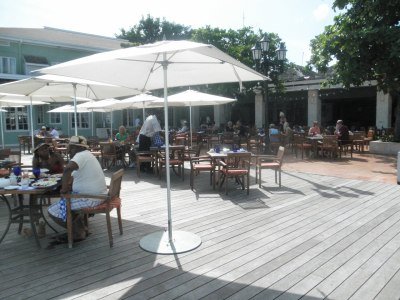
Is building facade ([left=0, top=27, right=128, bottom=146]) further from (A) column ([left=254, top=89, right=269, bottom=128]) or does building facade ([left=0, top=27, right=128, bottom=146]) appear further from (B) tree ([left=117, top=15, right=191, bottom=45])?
(A) column ([left=254, top=89, right=269, bottom=128])

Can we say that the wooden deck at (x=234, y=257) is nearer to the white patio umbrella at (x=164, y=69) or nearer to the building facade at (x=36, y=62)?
the white patio umbrella at (x=164, y=69)

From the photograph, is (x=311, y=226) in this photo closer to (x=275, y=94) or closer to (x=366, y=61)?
(x=366, y=61)

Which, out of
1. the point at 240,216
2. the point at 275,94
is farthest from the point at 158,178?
the point at 275,94

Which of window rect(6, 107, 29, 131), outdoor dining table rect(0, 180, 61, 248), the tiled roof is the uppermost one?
the tiled roof

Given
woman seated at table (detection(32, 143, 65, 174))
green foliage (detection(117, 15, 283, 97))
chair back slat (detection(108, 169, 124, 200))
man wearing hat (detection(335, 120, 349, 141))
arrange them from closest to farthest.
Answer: chair back slat (detection(108, 169, 124, 200))
woman seated at table (detection(32, 143, 65, 174))
man wearing hat (detection(335, 120, 349, 141))
green foliage (detection(117, 15, 283, 97))

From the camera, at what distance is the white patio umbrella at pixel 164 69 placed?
3504mm

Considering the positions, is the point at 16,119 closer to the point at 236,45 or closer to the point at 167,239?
the point at 236,45

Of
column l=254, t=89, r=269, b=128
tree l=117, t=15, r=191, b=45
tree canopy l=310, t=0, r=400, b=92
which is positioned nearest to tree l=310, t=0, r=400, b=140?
tree canopy l=310, t=0, r=400, b=92

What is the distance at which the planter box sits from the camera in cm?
1231

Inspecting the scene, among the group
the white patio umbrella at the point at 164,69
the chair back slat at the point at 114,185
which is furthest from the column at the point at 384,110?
the chair back slat at the point at 114,185

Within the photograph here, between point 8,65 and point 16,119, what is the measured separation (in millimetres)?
3174

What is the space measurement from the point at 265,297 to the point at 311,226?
2.04 meters

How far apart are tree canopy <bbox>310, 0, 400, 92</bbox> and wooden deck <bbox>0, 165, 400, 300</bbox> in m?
6.92

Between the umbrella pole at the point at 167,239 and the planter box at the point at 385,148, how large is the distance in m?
10.8
